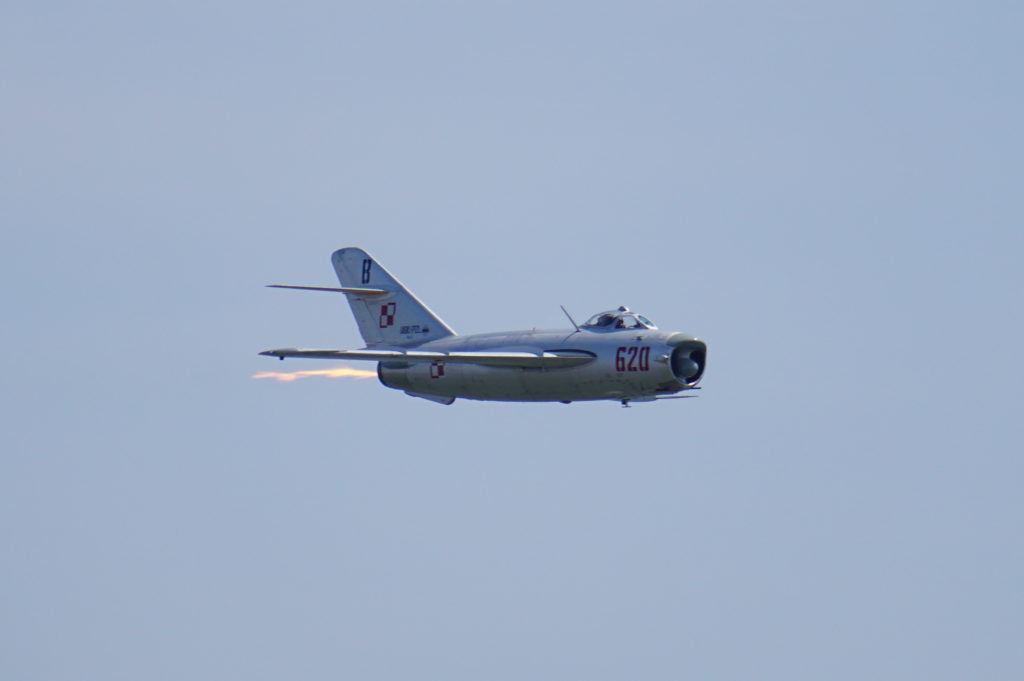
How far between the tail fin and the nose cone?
37.3 feet

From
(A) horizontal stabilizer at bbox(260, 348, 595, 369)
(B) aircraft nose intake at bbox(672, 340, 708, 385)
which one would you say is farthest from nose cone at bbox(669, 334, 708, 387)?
(A) horizontal stabilizer at bbox(260, 348, 595, 369)

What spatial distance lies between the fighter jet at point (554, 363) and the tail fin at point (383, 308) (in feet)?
5.49

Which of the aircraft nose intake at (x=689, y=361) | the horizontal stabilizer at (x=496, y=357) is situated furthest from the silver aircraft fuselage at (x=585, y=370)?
the horizontal stabilizer at (x=496, y=357)

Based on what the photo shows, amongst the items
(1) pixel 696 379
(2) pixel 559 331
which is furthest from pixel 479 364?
(1) pixel 696 379

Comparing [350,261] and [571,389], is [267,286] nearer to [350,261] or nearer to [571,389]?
[350,261]

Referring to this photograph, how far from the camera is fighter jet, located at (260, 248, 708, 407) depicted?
6391 cm

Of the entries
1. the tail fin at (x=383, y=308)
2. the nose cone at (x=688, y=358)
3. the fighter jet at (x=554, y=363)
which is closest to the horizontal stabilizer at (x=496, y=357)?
the fighter jet at (x=554, y=363)

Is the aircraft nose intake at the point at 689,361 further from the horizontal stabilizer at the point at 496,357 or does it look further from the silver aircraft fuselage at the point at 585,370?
the horizontal stabilizer at the point at 496,357

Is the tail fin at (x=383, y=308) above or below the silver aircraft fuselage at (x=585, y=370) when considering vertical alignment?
above

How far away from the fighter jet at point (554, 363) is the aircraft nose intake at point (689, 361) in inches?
1.3

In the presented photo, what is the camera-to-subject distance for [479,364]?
6712 cm

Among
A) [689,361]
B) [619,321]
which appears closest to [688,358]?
[689,361]

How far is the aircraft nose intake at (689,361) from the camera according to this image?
210 feet

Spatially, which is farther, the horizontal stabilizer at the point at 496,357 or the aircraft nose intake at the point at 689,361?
the horizontal stabilizer at the point at 496,357
